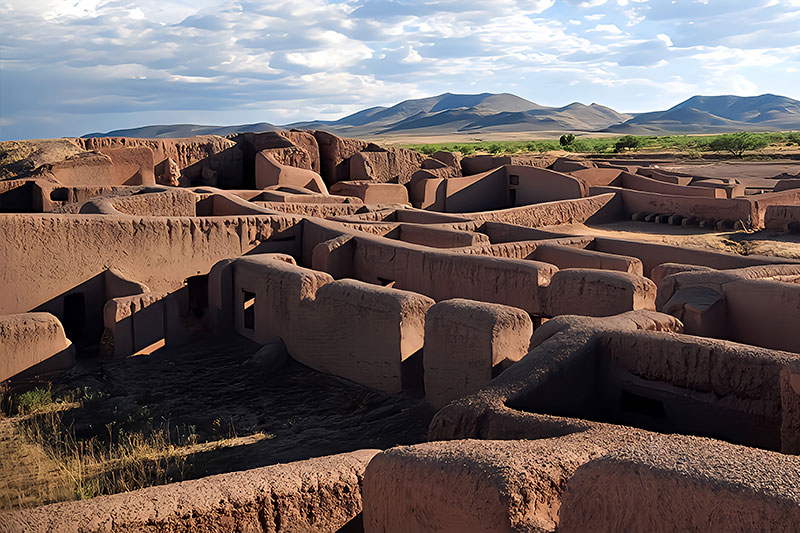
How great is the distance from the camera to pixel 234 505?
3.91 meters

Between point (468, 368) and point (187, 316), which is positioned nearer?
point (468, 368)

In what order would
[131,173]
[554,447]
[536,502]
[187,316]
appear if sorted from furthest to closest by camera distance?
[131,173]
[187,316]
[554,447]
[536,502]

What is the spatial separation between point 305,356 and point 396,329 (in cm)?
170

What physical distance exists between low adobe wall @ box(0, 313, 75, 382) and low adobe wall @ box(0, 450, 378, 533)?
525 cm

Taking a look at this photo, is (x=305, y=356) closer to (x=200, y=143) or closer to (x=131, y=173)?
(x=131, y=173)

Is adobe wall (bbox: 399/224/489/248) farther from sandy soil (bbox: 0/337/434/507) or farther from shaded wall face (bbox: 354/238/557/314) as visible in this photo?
sandy soil (bbox: 0/337/434/507)

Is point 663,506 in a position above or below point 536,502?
above

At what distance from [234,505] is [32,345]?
5619 mm

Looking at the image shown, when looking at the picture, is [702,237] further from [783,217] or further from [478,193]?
[478,193]

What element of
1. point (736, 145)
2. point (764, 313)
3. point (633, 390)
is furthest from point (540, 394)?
point (736, 145)

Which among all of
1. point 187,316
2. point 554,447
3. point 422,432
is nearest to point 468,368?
point 422,432

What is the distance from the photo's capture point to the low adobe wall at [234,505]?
3576mm

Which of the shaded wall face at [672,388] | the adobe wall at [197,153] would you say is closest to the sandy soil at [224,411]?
the shaded wall face at [672,388]

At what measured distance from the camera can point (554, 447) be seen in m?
3.73
